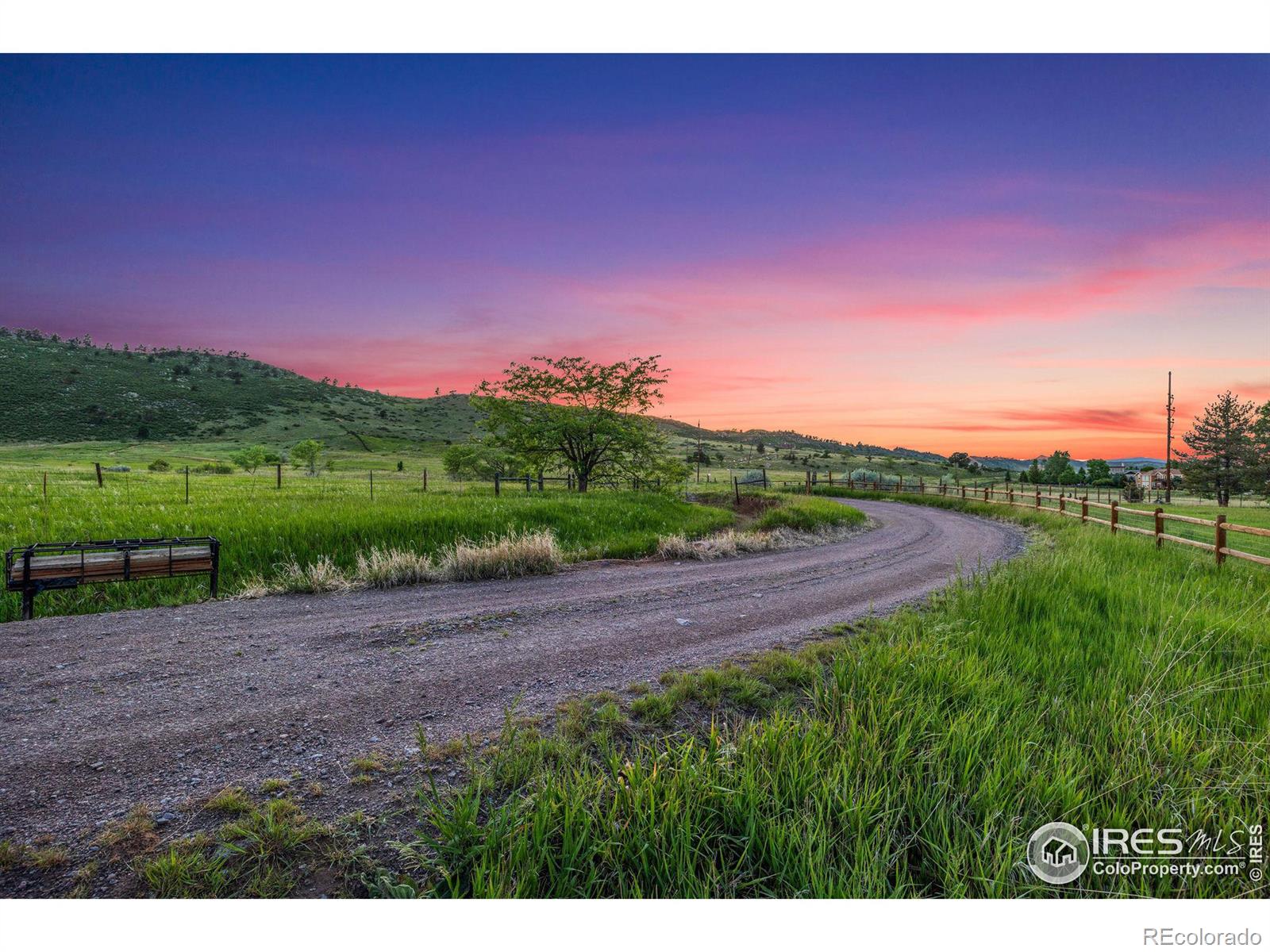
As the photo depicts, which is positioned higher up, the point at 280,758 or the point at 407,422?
the point at 407,422

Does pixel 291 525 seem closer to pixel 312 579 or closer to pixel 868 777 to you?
pixel 312 579

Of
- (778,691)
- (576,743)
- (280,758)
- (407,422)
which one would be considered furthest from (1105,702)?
(407,422)

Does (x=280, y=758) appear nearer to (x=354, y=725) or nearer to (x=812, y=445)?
(x=354, y=725)

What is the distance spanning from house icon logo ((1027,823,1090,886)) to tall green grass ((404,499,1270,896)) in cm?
5

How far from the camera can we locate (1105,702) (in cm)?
399

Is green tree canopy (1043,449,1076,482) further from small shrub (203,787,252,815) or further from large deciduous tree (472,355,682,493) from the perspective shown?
small shrub (203,787,252,815)

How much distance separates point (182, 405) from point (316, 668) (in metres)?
136

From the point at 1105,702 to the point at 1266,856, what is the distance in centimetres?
145

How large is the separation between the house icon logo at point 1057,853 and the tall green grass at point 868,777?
0.05 meters

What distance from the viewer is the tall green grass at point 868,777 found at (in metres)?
2.49

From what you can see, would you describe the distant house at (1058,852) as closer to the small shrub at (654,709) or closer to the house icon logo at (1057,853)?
the house icon logo at (1057,853)

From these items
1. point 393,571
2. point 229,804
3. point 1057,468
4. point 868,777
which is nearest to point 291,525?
point 393,571

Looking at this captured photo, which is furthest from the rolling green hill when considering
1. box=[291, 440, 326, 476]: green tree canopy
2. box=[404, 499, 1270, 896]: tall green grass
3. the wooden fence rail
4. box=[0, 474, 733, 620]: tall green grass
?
box=[404, 499, 1270, 896]: tall green grass

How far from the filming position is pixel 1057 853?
254 centimetres
